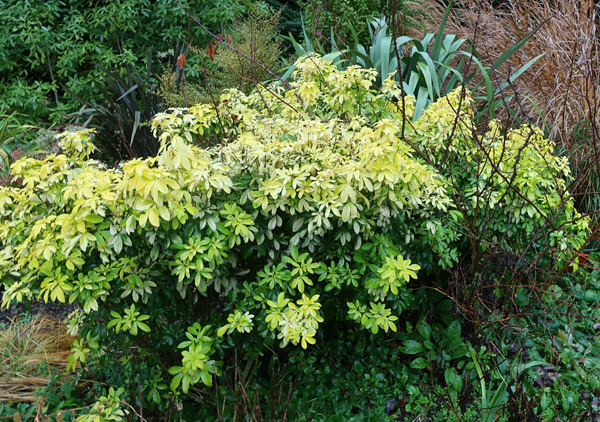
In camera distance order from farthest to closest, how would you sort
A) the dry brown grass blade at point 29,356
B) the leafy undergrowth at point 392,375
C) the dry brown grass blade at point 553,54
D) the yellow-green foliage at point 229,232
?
the dry brown grass blade at point 553,54 < the dry brown grass blade at point 29,356 < the leafy undergrowth at point 392,375 < the yellow-green foliage at point 229,232

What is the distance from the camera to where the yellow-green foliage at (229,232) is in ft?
6.23

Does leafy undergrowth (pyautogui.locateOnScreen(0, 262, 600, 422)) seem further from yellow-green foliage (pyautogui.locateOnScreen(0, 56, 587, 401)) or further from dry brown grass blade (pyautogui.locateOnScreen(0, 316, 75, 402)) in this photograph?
yellow-green foliage (pyautogui.locateOnScreen(0, 56, 587, 401))

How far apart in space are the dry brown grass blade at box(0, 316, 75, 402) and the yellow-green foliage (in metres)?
0.78

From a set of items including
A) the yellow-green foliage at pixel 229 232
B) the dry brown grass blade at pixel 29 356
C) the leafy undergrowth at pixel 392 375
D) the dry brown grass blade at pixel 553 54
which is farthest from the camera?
the dry brown grass blade at pixel 553 54

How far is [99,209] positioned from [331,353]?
1.47 meters

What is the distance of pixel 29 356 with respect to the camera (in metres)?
2.91

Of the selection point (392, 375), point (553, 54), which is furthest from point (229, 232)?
point (553, 54)

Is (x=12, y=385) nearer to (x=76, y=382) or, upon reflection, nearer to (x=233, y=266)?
(x=76, y=382)

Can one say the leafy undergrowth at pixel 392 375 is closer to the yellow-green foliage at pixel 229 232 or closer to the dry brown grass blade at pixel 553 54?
the yellow-green foliage at pixel 229 232

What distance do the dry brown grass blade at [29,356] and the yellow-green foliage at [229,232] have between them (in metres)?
0.78

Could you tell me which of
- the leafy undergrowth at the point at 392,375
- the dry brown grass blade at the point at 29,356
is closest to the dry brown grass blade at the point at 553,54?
the leafy undergrowth at the point at 392,375

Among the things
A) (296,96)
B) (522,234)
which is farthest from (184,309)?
(522,234)

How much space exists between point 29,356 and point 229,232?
1767 millimetres

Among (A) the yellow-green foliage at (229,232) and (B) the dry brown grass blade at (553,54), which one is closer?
(A) the yellow-green foliage at (229,232)
